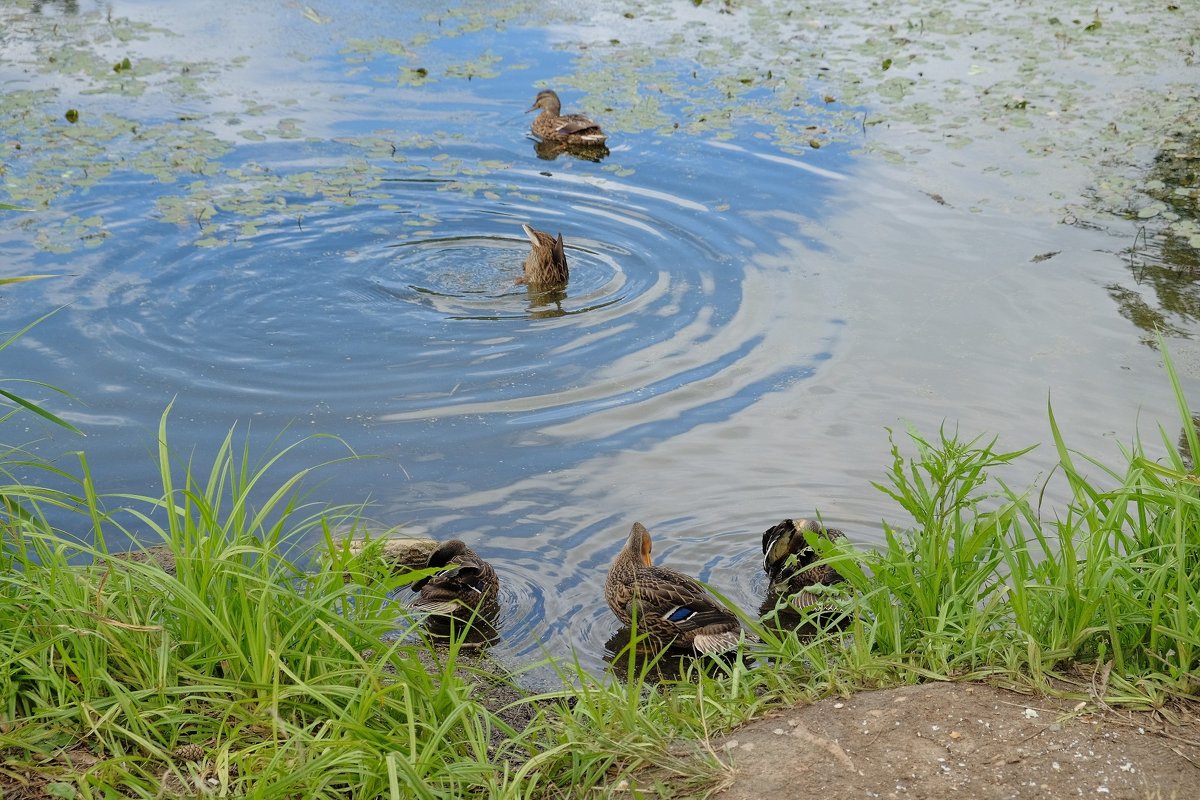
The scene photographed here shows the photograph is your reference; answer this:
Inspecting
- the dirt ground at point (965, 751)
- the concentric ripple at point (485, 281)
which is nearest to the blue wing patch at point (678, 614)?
the dirt ground at point (965, 751)

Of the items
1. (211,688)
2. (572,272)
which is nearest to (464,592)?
(211,688)

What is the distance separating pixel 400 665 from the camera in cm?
372

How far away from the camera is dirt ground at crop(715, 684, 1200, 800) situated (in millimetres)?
3396

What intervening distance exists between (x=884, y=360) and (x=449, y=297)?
10.7 ft

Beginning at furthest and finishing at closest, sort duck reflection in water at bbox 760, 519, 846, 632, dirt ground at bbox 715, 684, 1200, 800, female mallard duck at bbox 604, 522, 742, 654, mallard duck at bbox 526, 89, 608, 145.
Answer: mallard duck at bbox 526, 89, 608, 145, duck reflection in water at bbox 760, 519, 846, 632, female mallard duck at bbox 604, 522, 742, 654, dirt ground at bbox 715, 684, 1200, 800

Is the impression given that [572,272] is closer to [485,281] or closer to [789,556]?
[485,281]

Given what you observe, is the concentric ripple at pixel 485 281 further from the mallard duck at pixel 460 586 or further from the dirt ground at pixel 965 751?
the dirt ground at pixel 965 751

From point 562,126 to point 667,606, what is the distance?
22.8 ft

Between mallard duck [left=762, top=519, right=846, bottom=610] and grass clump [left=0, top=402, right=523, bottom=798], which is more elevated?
grass clump [left=0, top=402, right=523, bottom=798]

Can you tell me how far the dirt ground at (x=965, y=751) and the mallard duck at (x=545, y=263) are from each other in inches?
221

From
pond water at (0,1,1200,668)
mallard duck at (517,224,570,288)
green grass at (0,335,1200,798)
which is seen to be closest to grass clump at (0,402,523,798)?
green grass at (0,335,1200,798)

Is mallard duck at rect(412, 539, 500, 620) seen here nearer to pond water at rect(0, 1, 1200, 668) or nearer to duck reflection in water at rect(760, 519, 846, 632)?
pond water at rect(0, 1, 1200, 668)

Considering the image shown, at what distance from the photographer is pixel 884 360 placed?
25.9 ft

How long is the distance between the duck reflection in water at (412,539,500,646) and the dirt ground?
6.34 ft
